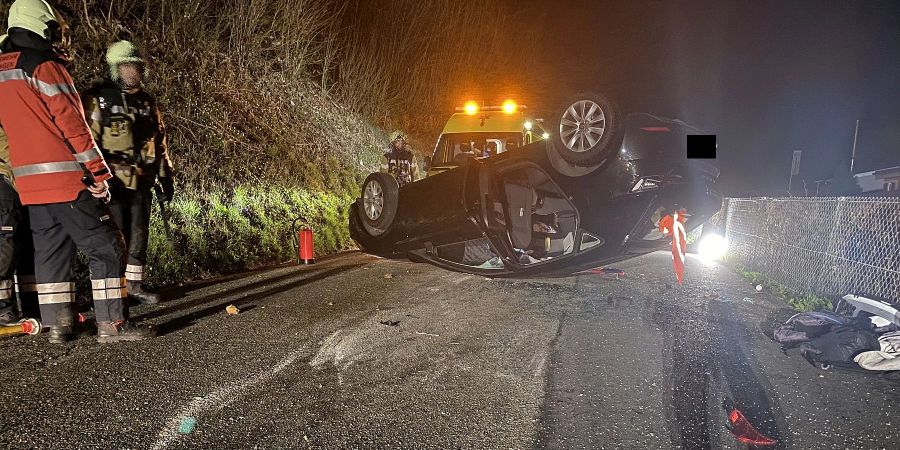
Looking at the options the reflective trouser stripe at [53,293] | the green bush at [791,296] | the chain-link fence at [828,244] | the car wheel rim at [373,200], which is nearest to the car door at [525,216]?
the car wheel rim at [373,200]

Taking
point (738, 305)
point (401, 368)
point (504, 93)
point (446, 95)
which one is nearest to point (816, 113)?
point (504, 93)

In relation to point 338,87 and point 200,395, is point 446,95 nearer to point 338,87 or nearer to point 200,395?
point 338,87

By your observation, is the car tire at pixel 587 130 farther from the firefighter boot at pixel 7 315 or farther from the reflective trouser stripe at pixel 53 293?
the firefighter boot at pixel 7 315

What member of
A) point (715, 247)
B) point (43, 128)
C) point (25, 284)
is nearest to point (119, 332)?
point (25, 284)

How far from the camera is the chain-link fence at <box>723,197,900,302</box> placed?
15.4ft

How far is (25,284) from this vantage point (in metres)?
3.79

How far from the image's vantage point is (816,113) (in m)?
40.6

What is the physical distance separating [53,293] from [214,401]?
5.44 ft

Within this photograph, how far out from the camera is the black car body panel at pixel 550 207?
4.25 m

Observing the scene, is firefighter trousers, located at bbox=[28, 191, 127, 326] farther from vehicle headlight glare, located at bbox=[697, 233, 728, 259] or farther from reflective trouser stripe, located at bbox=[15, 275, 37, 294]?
vehicle headlight glare, located at bbox=[697, 233, 728, 259]

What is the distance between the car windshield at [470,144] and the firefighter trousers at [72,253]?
4936 millimetres

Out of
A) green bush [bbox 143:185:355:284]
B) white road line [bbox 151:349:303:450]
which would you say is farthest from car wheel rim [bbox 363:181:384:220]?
white road line [bbox 151:349:303:450]

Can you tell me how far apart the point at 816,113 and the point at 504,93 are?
31.7 metres

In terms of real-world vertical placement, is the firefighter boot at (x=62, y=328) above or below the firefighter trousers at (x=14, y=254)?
below
